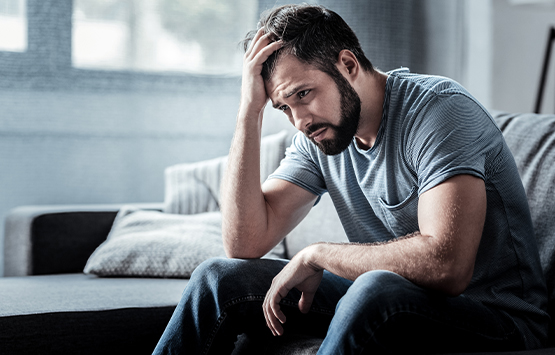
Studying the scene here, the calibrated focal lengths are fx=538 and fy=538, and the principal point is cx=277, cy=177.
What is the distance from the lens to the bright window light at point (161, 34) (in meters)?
2.34

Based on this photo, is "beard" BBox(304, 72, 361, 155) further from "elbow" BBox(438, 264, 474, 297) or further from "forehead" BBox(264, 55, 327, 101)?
"elbow" BBox(438, 264, 474, 297)

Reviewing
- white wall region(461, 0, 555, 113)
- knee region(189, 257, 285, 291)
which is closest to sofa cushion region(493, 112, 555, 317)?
knee region(189, 257, 285, 291)

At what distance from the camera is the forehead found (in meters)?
1.12

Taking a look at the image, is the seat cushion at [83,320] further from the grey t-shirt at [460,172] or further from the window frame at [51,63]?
the window frame at [51,63]

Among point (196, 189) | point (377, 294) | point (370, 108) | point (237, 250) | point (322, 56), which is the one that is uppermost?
point (322, 56)

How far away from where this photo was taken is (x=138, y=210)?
1974mm

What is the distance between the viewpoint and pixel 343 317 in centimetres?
83

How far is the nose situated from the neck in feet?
0.37

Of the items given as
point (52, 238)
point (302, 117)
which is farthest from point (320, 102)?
point (52, 238)

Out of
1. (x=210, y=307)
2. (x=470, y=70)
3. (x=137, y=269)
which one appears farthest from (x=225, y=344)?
(x=470, y=70)

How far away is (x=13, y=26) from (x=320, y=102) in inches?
66.8

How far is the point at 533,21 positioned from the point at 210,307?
2.26 metres

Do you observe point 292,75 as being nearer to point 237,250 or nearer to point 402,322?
point 237,250

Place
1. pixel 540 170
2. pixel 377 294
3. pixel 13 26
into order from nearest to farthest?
pixel 377 294
pixel 540 170
pixel 13 26
